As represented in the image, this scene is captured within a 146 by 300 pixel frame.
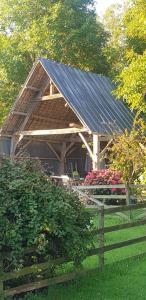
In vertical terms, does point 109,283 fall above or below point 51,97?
below

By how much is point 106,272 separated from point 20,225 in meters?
2.38

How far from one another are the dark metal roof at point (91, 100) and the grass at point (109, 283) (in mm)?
11138

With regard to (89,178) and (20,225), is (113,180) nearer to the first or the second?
(89,178)

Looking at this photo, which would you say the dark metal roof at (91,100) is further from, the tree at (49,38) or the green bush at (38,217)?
the green bush at (38,217)

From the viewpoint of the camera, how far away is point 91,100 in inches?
870

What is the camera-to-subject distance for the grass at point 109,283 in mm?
6750

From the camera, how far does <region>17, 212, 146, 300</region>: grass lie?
6.75 meters

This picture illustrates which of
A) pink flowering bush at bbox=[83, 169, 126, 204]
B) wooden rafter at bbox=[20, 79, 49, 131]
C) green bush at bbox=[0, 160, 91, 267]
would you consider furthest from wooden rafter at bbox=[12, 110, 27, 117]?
green bush at bbox=[0, 160, 91, 267]

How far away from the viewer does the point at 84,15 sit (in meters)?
35.8

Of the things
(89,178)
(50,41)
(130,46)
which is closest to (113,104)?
(89,178)

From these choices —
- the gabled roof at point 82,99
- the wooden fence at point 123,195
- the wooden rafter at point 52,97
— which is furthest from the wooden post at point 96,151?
the wooden fence at point 123,195

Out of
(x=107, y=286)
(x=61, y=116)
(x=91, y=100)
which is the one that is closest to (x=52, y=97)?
(x=91, y=100)

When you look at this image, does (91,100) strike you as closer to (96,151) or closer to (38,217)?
(96,151)

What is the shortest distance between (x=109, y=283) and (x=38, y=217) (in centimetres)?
180
